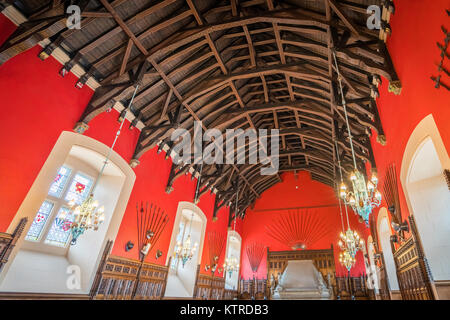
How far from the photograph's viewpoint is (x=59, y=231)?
18.9 feet

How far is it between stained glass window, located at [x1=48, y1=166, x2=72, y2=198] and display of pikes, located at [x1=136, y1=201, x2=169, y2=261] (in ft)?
6.38

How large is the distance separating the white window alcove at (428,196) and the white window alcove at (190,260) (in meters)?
6.39

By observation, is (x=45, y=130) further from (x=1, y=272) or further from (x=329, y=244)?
(x=329, y=244)

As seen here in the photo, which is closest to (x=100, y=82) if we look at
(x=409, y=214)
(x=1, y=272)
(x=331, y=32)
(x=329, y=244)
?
(x=1, y=272)

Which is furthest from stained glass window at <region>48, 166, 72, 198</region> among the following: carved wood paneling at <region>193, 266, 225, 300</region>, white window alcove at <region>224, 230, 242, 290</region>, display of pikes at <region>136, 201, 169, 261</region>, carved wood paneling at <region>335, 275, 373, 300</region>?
carved wood paneling at <region>335, 275, 373, 300</region>

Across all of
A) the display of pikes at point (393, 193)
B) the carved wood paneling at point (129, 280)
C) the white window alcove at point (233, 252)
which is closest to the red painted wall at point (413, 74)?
the display of pikes at point (393, 193)

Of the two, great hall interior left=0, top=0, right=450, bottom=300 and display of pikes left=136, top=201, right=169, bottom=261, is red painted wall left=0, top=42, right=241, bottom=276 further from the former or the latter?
display of pikes left=136, top=201, right=169, bottom=261

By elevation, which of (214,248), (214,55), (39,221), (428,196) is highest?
(214,55)

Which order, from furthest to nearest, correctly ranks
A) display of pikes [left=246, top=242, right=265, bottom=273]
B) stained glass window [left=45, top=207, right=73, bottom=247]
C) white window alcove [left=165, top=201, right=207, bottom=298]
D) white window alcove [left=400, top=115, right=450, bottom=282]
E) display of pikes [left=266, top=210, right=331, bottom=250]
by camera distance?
display of pikes [left=246, top=242, right=265, bottom=273] < display of pikes [left=266, top=210, right=331, bottom=250] < white window alcove [left=165, top=201, right=207, bottom=298] < stained glass window [left=45, top=207, right=73, bottom=247] < white window alcove [left=400, top=115, right=450, bottom=282]

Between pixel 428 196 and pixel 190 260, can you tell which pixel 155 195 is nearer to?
pixel 190 260

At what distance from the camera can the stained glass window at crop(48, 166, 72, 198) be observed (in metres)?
5.65

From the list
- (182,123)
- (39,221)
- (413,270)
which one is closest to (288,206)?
(182,123)

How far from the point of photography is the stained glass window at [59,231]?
5551 mm

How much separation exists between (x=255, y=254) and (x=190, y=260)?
4.86 metres
